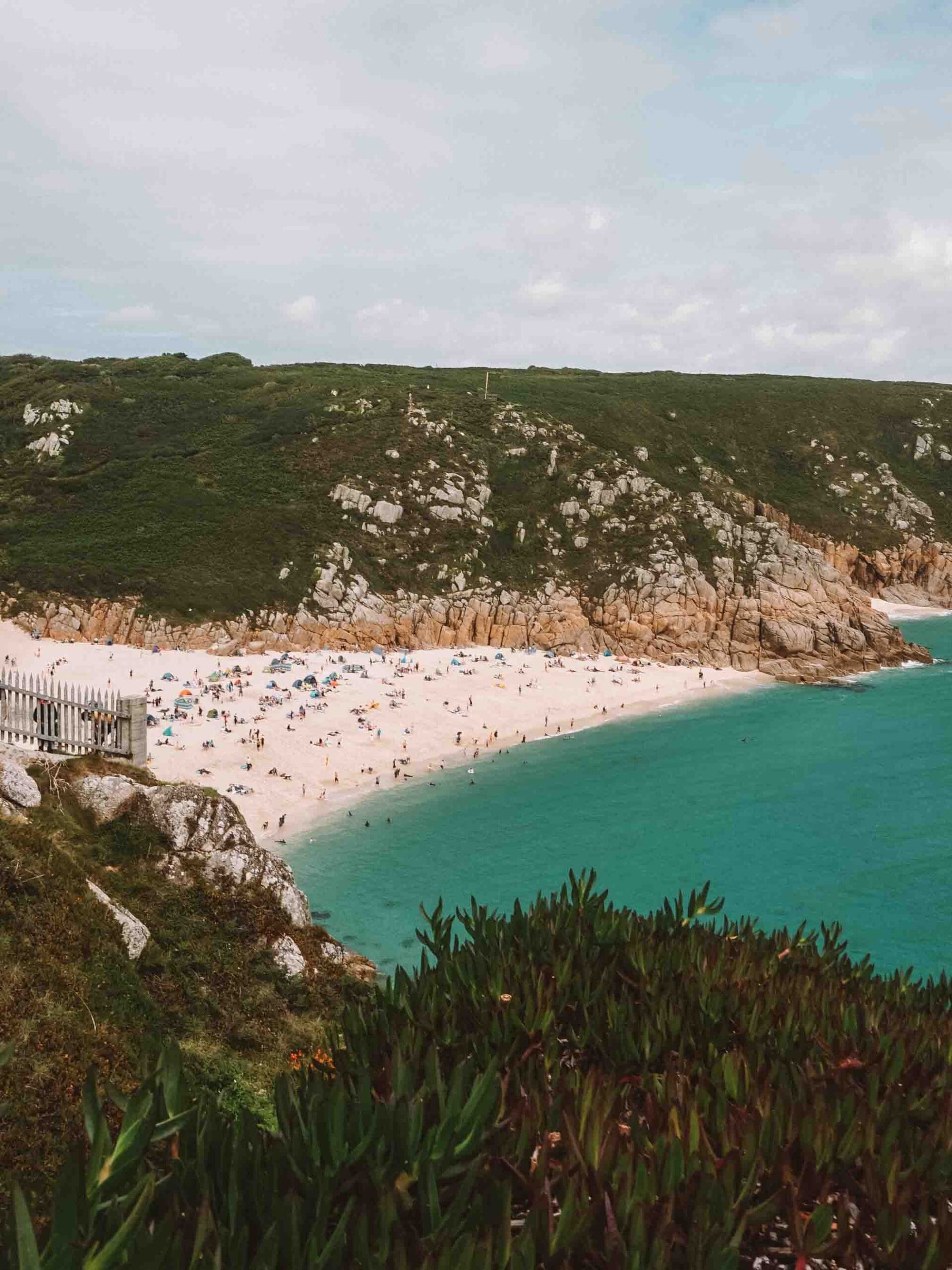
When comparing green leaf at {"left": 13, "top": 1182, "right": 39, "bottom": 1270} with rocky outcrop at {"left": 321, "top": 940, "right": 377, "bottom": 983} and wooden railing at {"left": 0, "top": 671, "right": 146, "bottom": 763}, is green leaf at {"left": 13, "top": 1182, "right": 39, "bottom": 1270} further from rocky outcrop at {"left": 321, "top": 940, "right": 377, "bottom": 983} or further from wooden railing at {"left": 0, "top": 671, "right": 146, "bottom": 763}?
wooden railing at {"left": 0, "top": 671, "right": 146, "bottom": 763}

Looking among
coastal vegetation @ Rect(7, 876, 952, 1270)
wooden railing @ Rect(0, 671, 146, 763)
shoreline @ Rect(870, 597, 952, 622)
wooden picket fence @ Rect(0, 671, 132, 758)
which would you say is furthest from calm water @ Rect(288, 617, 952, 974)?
shoreline @ Rect(870, 597, 952, 622)

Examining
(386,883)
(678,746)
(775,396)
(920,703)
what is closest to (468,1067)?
(386,883)

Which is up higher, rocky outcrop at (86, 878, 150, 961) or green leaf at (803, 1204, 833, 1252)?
green leaf at (803, 1204, 833, 1252)

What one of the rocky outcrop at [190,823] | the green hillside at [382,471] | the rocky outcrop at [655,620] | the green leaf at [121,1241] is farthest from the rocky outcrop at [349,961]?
the green hillside at [382,471]

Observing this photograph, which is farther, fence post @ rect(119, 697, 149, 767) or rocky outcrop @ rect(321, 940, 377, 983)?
fence post @ rect(119, 697, 149, 767)

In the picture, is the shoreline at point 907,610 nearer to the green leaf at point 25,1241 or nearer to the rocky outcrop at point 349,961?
the rocky outcrop at point 349,961

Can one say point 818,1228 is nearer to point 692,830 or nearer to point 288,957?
point 288,957

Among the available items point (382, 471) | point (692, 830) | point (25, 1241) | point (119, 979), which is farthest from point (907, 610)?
point (25, 1241)
